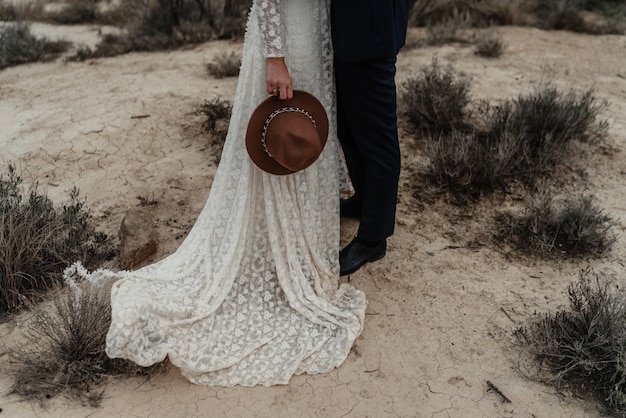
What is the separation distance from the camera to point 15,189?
3076 mm

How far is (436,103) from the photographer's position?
388 centimetres

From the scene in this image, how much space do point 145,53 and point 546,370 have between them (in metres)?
4.91

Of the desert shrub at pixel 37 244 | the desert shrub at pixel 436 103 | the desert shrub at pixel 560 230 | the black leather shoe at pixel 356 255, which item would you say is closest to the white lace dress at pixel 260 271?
the black leather shoe at pixel 356 255

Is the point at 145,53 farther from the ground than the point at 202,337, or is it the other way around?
the point at 145,53

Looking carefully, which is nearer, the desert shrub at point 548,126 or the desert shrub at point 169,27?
the desert shrub at point 548,126

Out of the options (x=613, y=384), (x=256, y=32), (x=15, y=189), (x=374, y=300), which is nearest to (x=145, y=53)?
(x=15, y=189)

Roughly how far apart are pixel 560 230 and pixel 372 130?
4.33 ft

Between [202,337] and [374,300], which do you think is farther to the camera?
[374,300]

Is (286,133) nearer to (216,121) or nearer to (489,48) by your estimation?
(216,121)

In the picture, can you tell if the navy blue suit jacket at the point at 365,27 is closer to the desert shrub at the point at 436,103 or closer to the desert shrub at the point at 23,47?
the desert shrub at the point at 436,103

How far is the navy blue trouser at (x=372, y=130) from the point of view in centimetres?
219

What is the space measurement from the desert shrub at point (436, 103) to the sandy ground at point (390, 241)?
0.23m

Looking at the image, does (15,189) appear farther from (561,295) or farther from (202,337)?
(561,295)

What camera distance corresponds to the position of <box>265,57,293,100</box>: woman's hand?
2.12 m
